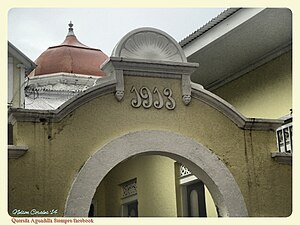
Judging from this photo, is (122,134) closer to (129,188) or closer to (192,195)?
(192,195)

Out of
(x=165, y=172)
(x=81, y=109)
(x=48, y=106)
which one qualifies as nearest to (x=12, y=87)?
(x=48, y=106)

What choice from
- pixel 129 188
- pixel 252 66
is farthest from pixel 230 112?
pixel 129 188

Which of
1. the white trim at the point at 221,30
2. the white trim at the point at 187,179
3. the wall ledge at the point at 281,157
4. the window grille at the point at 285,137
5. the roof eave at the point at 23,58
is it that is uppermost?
the white trim at the point at 221,30

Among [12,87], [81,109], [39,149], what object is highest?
[12,87]

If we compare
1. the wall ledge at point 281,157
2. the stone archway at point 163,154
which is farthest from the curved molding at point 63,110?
the wall ledge at point 281,157

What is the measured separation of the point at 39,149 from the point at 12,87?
2.88 metres

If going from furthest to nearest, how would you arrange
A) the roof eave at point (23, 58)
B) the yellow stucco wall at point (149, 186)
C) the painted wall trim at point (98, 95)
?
the yellow stucco wall at point (149, 186)
the roof eave at point (23, 58)
the painted wall trim at point (98, 95)

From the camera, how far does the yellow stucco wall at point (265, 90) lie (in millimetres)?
10281

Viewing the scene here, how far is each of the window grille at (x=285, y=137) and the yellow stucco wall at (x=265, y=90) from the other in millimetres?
339

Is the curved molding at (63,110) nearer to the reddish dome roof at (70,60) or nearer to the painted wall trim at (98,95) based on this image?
the painted wall trim at (98,95)

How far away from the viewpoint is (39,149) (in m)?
7.41

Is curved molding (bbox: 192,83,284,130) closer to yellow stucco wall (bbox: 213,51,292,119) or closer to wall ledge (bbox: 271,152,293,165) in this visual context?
wall ledge (bbox: 271,152,293,165)

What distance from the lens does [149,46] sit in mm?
8172

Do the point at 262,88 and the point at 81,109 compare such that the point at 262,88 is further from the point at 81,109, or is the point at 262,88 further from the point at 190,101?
the point at 81,109
